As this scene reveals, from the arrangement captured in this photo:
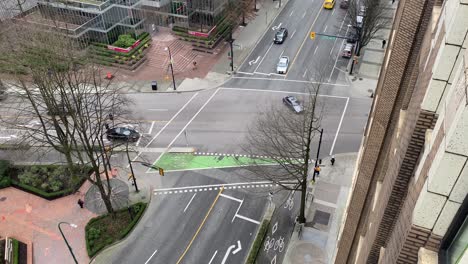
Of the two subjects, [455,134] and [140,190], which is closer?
[455,134]

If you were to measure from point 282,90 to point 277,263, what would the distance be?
74.2 feet

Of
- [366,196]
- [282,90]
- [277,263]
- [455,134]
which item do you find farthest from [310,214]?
[455,134]

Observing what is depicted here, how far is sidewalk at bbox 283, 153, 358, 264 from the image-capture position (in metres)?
26.6

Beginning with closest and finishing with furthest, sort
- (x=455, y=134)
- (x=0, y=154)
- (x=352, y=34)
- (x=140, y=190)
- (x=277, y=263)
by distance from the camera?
(x=455, y=134), (x=277, y=263), (x=140, y=190), (x=0, y=154), (x=352, y=34)

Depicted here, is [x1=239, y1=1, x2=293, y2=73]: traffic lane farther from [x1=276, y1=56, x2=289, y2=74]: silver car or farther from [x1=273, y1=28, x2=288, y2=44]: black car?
[x1=276, y1=56, x2=289, y2=74]: silver car

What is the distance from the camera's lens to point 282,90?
43.7 metres

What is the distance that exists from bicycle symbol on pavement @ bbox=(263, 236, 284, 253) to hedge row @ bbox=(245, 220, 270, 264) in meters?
0.51

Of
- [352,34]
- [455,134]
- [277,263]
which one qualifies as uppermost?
[455,134]

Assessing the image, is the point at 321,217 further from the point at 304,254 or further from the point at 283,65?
Result: the point at 283,65

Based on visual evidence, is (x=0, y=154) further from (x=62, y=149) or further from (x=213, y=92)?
(x=213, y=92)

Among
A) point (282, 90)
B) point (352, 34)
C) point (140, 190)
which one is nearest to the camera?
point (140, 190)

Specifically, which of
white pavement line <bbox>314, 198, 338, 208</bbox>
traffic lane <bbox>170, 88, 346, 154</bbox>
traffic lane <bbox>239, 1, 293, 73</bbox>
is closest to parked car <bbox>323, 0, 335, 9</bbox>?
traffic lane <bbox>239, 1, 293, 73</bbox>

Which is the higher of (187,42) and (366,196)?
(366,196)

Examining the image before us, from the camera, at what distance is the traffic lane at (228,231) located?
88.0 feet
